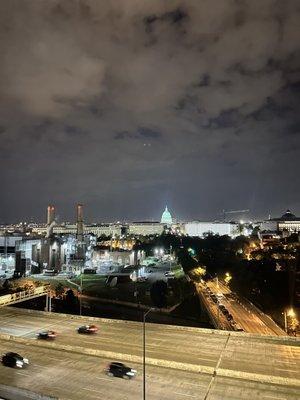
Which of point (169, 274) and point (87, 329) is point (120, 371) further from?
point (169, 274)

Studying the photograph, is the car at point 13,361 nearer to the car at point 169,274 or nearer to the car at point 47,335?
the car at point 47,335

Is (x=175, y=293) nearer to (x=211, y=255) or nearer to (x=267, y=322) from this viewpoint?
(x=267, y=322)

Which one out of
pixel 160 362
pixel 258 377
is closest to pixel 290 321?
pixel 258 377

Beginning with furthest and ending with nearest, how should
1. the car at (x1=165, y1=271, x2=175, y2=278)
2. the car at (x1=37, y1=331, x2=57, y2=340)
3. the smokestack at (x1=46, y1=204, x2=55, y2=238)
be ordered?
the smokestack at (x1=46, y1=204, x2=55, y2=238) → the car at (x1=165, y1=271, x2=175, y2=278) → the car at (x1=37, y1=331, x2=57, y2=340)

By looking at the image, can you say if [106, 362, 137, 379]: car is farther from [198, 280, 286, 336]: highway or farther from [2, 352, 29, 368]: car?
[198, 280, 286, 336]: highway

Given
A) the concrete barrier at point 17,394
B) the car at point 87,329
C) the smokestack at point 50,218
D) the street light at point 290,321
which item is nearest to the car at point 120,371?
the concrete barrier at point 17,394

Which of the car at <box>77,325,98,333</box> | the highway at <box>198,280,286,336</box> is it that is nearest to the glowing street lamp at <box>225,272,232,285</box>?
the highway at <box>198,280,286,336</box>
